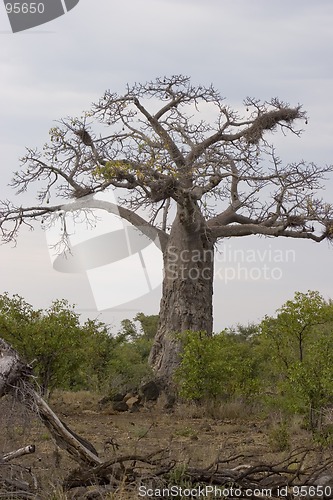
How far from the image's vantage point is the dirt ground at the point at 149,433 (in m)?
7.69

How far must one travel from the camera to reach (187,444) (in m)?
11.4

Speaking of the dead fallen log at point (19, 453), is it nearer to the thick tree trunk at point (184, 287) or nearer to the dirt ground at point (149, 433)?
the dirt ground at point (149, 433)

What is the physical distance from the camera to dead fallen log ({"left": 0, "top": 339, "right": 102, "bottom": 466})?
276 inches

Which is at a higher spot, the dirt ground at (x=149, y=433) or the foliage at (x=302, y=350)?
the foliage at (x=302, y=350)

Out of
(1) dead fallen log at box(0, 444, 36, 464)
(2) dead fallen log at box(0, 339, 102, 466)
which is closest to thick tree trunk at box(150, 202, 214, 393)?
(2) dead fallen log at box(0, 339, 102, 466)

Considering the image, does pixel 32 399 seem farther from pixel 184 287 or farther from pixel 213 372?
pixel 184 287

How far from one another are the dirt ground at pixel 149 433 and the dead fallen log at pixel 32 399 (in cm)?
11

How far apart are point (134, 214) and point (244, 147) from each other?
8.93ft

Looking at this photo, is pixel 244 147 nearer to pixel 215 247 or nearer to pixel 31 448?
pixel 215 247

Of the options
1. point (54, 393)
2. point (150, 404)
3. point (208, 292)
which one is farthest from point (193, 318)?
point (54, 393)

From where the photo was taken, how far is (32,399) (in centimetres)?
709

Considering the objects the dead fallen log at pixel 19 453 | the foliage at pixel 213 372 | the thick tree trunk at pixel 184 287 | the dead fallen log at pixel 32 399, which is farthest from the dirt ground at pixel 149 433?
the thick tree trunk at pixel 184 287

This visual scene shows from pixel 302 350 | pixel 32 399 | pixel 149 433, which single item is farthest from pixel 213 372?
pixel 32 399

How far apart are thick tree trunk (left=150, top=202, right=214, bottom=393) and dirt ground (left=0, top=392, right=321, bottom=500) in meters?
1.50
